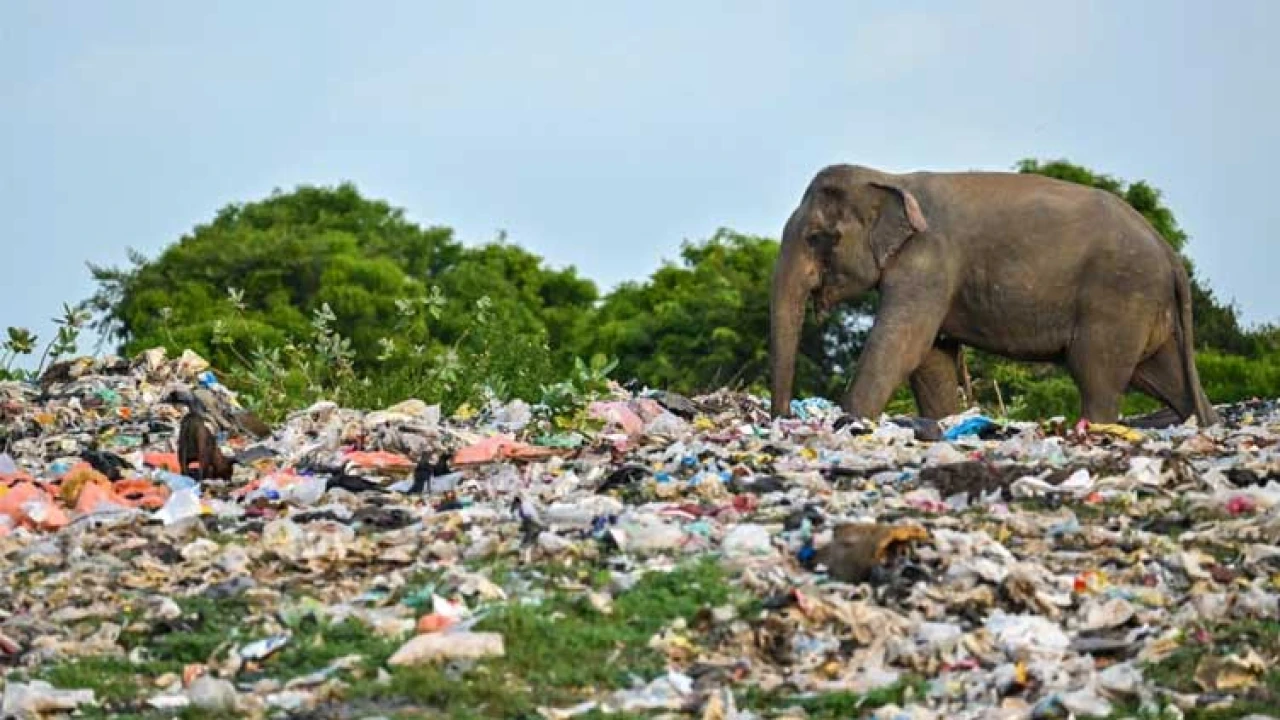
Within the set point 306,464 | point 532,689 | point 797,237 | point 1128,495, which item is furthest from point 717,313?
point 532,689

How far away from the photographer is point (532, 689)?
8.10 meters

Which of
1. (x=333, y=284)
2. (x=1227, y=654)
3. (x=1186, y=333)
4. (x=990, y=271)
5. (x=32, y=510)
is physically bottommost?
(x=1227, y=654)

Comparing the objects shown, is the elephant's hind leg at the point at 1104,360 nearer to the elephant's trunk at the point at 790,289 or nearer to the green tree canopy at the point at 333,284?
the elephant's trunk at the point at 790,289

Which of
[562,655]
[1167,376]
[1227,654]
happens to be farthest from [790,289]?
[1227,654]

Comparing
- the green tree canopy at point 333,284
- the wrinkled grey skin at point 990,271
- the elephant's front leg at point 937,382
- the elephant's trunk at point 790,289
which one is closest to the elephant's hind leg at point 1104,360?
the wrinkled grey skin at point 990,271

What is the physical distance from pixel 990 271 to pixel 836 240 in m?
0.89

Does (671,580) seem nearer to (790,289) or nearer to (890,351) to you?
(890,351)

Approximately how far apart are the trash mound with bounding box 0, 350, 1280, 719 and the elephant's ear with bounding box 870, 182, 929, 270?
330 centimetres

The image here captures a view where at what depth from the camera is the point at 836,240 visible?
1552 cm

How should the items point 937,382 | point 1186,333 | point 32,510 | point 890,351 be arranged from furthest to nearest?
point 937,382, point 1186,333, point 890,351, point 32,510

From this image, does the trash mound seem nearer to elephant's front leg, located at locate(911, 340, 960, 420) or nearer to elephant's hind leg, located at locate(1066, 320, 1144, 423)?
elephant's hind leg, located at locate(1066, 320, 1144, 423)

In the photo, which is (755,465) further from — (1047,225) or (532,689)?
(1047,225)

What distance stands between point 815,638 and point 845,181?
7.40m

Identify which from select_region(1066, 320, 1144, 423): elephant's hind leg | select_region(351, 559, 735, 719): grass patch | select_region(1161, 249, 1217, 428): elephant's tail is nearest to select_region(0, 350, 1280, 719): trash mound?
select_region(351, 559, 735, 719): grass patch
